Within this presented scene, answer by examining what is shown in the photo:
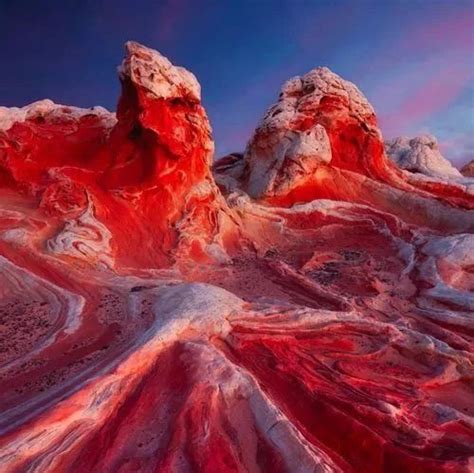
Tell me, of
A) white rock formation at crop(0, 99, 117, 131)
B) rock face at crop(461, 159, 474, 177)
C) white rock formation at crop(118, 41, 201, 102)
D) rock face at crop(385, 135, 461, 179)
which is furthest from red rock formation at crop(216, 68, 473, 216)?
rock face at crop(461, 159, 474, 177)

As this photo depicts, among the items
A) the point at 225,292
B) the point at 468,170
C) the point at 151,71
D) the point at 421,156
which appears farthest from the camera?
the point at 468,170

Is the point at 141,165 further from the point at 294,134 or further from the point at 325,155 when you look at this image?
the point at 325,155

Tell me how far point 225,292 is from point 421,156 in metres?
19.0

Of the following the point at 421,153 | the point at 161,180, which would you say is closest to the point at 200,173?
the point at 161,180

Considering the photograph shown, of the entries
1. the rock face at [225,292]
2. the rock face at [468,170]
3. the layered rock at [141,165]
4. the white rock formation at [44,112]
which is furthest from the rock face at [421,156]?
the white rock formation at [44,112]

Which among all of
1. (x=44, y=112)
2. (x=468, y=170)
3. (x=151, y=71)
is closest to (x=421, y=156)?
(x=468, y=170)

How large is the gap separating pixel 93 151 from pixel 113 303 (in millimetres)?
8256

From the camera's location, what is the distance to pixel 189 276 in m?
11.6

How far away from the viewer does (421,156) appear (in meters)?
24.0

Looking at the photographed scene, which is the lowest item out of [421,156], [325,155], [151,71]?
[421,156]

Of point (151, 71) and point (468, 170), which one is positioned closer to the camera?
point (151, 71)

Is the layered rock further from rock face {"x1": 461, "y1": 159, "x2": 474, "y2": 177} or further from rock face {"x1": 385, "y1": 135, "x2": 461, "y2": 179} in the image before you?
rock face {"x1": 461, "y1": 159, "x2": 474, "y2": 177}

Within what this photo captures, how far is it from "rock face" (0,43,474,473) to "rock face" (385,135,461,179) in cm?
418

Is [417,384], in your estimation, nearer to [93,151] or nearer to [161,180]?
[161,180]
